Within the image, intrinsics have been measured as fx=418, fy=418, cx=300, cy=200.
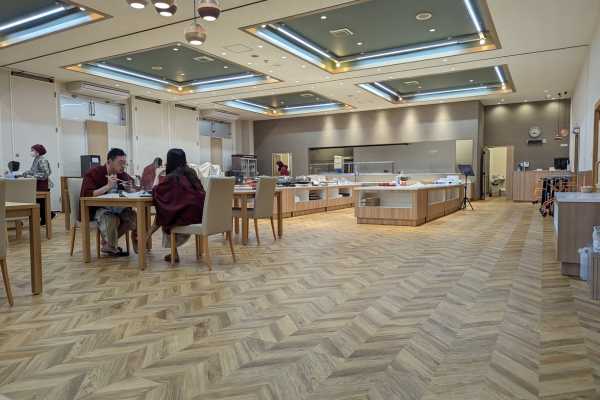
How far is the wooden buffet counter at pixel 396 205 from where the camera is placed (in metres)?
6.81

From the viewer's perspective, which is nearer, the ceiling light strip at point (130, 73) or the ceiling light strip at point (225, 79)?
the ceiling light strip at point (130, 73)

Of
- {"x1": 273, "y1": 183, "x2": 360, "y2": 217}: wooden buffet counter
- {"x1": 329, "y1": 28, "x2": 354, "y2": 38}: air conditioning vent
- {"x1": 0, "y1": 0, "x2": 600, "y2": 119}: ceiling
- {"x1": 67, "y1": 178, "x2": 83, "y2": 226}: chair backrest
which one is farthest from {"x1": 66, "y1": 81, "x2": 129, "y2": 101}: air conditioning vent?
{"x1": 67, "y1": 178, "x2": 83, "y2": 226}: chair backrest

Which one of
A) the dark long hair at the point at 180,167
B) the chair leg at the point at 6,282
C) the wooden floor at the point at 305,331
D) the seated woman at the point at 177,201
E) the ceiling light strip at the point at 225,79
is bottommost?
the wooden floor at the point at 305,331

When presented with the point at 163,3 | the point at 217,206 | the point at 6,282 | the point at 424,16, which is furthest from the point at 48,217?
the point at 424,16

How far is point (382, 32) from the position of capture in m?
7.49

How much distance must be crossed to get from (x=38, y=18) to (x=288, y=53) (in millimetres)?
4186

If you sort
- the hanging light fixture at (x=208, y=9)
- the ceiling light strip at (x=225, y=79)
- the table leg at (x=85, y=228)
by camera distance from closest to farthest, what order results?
1. the hanging light fixture at (x=208, y=9)
2. the table leg at (x=85, y=228)
3. the ceiling light strip at (x=225, y=79)

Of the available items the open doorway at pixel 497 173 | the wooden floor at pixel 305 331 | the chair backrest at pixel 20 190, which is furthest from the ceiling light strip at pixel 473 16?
the open doorway at pixel 497 173

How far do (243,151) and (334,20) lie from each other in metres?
10.5

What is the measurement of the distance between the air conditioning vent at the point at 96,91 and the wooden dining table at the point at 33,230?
8.41 meters

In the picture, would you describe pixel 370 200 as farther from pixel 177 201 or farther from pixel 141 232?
pixel 141 232

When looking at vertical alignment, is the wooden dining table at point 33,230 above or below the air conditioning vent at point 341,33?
below

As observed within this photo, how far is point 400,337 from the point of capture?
82.2 inches

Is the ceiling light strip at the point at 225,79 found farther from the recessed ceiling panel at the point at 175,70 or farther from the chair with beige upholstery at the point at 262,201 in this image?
the chair with beige upholstery at the point at 262,201
